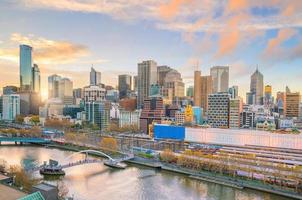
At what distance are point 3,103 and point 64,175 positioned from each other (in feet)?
175

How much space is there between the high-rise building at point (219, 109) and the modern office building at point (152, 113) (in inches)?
256

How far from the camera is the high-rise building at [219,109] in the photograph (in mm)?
39938

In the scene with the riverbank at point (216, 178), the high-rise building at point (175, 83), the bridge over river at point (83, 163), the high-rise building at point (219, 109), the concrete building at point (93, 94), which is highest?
the high-rise building at point (175, 83)

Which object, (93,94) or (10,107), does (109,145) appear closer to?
(93,94)

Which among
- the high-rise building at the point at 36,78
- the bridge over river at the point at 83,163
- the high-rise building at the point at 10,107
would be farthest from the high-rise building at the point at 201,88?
the high-rise building at the point at 36,78

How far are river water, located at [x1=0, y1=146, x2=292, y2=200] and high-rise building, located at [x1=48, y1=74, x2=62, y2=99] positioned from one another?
85619mm

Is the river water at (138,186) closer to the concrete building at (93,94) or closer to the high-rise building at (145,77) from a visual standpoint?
the concrete building at (93,94)

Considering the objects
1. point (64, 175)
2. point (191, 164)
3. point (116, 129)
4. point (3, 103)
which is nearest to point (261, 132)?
point (191, 164)

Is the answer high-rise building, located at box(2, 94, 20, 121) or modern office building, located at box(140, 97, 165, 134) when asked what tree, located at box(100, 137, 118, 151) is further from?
high-rise building, located at box(2, 94, 20, 121)

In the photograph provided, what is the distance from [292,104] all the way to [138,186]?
178 feet

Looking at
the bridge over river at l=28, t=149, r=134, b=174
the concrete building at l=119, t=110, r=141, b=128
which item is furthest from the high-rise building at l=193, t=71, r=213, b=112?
the bridge over river at l=28, t=149, r=134, b=174

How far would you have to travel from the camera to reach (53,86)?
107750 mm

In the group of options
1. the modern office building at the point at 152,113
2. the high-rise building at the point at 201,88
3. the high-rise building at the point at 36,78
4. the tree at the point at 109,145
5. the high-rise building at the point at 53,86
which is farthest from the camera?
the high-rise building at the point at 53,86

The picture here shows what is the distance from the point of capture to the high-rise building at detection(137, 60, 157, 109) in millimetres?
73125
